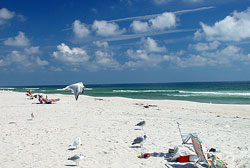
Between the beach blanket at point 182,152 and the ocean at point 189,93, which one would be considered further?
the ocean at point 189,93

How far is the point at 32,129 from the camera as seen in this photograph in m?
10.2

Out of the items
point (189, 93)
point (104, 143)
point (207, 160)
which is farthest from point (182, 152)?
point (189, 93)

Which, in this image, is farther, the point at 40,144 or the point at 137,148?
the point at 40,144

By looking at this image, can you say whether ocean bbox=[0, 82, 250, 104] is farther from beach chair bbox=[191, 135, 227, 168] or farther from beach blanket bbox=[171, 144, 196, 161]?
beach chair bbox=[191, 135, 227, 168]

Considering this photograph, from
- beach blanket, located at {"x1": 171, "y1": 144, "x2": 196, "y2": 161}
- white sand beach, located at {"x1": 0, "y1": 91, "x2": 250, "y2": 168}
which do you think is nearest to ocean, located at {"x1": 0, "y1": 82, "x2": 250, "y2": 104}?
white sand beach, located at {"x1": 0, "y1": 91, "x2": 250, "y2": 168}

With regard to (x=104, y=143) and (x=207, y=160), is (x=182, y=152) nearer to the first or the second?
(x=207, y=160)

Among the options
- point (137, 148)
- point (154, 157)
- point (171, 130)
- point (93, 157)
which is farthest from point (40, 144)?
point (171, 130)

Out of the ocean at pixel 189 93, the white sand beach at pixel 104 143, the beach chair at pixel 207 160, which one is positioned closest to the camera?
the beach chair at pixel 207 160

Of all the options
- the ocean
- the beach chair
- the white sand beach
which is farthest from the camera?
the ocean

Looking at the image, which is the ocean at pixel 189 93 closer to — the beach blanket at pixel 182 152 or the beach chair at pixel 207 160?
the beach blanket at pixel 182 152

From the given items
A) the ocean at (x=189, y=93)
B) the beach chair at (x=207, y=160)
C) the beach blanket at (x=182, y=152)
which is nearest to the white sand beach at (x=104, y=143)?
the beach blanket at (x=182, y=152)

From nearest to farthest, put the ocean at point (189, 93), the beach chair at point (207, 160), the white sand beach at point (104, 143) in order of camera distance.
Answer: the beach chair at point (207, 160) < the white sand beach at point (104, 143) < the ocean at point (189, 93)

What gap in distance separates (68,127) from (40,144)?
2.75 meters

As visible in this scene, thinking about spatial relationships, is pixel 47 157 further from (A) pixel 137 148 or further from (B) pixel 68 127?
(B) pixel 68 127
